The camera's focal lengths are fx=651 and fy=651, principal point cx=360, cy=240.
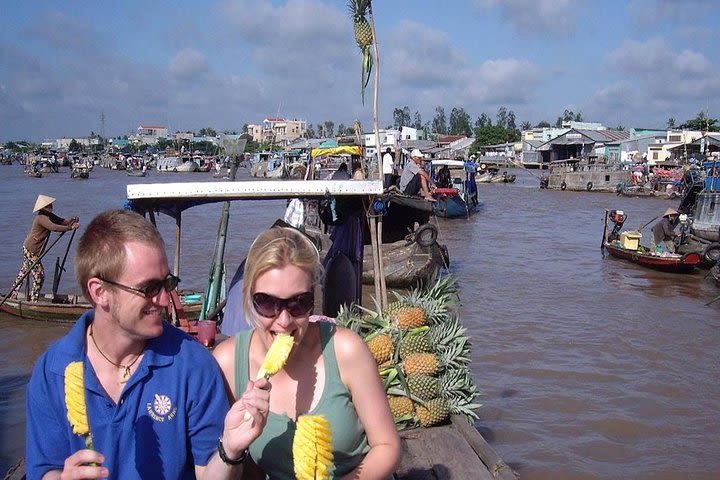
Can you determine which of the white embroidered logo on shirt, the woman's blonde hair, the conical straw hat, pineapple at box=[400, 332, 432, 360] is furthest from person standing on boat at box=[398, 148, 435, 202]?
the white embroidered logo on shirt

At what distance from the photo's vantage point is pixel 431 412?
4457mm

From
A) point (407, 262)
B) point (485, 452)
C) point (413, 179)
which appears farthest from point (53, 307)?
point (413, 179)

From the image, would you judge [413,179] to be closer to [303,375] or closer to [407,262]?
[407,262]

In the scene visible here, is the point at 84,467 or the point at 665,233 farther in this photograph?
the point at 665,233

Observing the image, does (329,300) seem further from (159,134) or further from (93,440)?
(159,134)

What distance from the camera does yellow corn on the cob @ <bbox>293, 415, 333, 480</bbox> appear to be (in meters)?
1.95

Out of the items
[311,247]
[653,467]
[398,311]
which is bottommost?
[653,467]

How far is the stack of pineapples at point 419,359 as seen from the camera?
4.46m

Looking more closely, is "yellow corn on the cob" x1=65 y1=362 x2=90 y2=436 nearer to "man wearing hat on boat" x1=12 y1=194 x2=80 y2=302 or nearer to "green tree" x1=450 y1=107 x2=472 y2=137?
"man wearing hat on boat" x1=12 y1=194 x2=80 y2=302

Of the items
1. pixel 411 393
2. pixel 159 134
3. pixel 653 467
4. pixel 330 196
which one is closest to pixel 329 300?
pixel 330 196

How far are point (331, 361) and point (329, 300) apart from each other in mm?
4287

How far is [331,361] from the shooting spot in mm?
2125

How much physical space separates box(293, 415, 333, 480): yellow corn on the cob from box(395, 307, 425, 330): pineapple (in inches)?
113

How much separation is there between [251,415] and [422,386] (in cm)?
279
